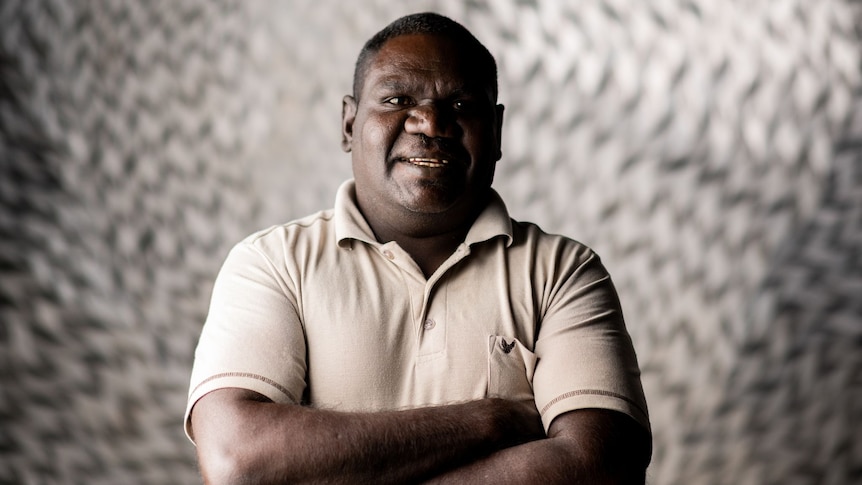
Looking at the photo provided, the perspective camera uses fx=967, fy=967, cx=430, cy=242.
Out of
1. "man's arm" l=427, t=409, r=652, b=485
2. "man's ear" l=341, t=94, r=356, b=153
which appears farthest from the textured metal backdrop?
"man's arm" l=427, t=409, r=652, b=485

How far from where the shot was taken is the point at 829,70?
4.11 feet

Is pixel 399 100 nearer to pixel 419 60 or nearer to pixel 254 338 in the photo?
pixel 419 60

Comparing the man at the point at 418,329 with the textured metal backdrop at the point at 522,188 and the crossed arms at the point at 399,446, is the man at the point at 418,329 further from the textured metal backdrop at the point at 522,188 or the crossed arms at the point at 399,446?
the textured metal backdrop at the point at 522,188

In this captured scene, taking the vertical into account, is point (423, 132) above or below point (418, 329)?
above

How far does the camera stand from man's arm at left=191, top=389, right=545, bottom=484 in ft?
2.18

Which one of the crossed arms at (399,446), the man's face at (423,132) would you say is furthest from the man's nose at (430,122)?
the crossed arms at (399,446)

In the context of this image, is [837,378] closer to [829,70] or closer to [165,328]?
[829,70]

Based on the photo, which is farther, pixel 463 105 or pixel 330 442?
pixel 463 105

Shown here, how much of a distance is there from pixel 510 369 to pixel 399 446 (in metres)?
0.13

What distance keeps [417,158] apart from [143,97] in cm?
62

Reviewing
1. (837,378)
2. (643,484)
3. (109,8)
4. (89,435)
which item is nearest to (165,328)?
(89,435)

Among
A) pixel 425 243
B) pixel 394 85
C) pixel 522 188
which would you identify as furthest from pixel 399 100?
pixel 522 188

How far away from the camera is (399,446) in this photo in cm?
67

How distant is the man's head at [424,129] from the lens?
2.61 feet
